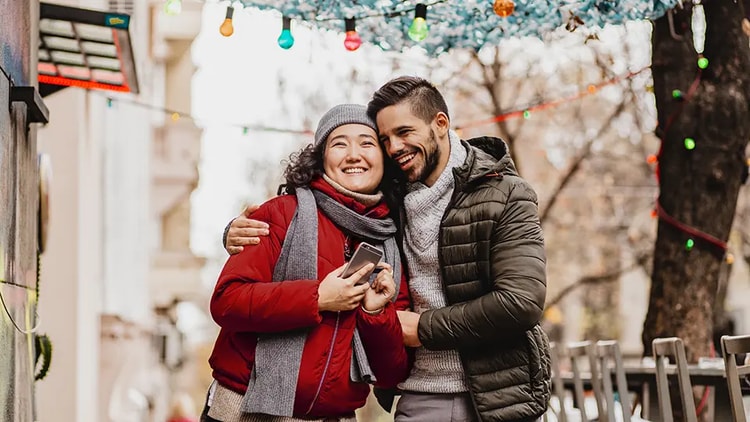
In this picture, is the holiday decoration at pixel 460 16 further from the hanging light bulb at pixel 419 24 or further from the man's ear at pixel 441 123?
the man's ear at pixel 441 123

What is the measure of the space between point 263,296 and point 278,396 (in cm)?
38

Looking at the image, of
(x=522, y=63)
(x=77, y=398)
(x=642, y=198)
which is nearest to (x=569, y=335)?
(x=642, y=198)

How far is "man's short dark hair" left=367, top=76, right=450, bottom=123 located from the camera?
4.93m

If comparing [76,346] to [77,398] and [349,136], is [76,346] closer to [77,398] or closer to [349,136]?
[77,398]

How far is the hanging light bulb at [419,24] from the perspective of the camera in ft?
21.9

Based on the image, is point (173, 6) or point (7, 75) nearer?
point (7, 75)

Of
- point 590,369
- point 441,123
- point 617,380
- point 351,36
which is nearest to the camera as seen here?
point 441,123

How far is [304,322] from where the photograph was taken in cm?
452

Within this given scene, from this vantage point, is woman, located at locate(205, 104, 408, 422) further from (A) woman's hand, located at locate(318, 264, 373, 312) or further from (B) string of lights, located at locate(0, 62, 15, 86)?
(B) string of lights, located at locate(0, 62, 15, 86)

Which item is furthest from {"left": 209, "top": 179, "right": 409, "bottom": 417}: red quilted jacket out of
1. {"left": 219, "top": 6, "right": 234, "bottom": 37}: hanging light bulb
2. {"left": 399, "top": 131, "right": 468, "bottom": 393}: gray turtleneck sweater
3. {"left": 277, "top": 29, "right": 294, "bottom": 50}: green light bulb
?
{"left": 219, "top": 6, "right": 234, "bottom": 37}: hanging light bulb

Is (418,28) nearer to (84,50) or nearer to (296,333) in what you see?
(296,333)

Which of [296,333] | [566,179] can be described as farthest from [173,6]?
[566,179]

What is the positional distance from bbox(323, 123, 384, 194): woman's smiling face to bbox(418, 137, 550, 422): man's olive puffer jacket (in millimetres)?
329

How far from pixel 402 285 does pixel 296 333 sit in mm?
553
